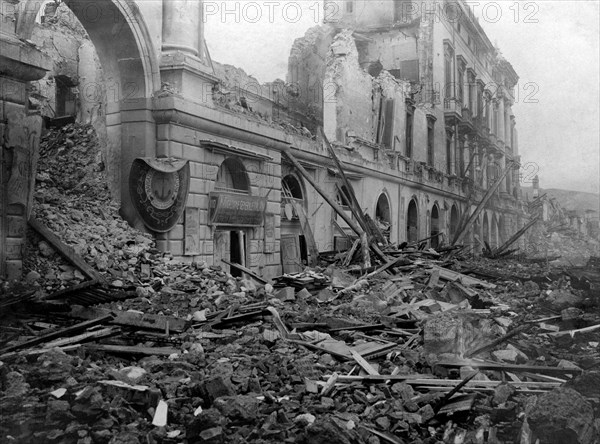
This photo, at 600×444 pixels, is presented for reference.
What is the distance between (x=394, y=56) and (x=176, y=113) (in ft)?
69.2

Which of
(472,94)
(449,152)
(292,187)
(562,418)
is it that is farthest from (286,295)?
(472,94)

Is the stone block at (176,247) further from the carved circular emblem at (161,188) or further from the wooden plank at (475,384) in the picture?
the wooden plank at (475,384)

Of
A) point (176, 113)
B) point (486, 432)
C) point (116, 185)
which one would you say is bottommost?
point (486, 432)

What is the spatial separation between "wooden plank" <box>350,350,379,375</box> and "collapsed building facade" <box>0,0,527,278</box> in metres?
4.59

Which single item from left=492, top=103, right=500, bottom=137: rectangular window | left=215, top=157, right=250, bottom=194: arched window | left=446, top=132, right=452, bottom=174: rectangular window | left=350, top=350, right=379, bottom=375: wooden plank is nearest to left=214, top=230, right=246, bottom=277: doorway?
left=215, top=157, right=250, bottom=194: arched window

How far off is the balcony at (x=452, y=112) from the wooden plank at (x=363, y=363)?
26.2 metres

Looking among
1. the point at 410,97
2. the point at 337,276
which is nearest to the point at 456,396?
the point at 337,276

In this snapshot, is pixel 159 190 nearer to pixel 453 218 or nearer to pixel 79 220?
pixel 79 220

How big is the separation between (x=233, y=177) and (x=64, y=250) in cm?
509

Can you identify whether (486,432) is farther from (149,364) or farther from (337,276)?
(337,276)

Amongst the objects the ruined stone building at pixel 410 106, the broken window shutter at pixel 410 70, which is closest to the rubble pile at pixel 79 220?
the ruined stone building at pixel 410 106

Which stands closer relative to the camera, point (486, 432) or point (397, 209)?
point (486, 432)

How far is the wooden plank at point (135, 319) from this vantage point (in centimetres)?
601

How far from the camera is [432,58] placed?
92.7ft
